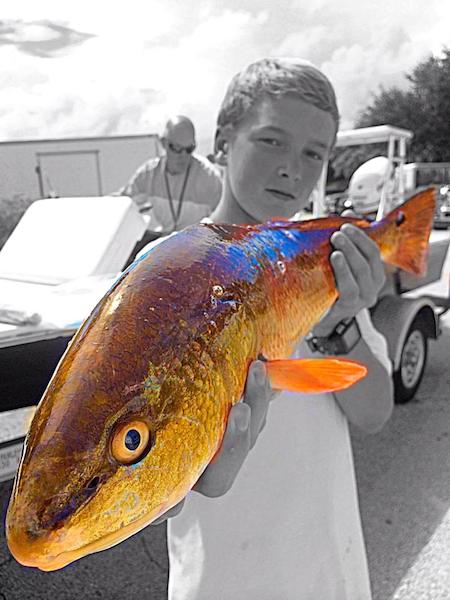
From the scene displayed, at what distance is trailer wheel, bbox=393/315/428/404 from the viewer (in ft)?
14.3

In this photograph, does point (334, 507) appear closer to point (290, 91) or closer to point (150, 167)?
point (290, 91)

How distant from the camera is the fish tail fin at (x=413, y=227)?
109 cm

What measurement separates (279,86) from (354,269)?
39 cm

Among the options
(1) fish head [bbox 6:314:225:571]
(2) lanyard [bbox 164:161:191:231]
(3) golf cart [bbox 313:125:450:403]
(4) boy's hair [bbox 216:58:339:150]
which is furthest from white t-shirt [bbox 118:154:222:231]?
(1) fish head [bbox 6:314:225:571]

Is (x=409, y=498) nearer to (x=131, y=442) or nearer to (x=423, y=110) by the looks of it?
(x=131, y=442)

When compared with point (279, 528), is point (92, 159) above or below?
below

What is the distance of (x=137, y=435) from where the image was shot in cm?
48

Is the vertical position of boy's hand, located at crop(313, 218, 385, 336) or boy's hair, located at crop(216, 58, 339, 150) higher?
boy's hair, located at crop(216, 58, 339, 150)

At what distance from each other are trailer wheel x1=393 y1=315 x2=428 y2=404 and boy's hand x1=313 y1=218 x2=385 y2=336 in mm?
3399

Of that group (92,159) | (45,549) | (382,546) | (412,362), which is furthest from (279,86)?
(92,159)

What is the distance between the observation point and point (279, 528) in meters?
1.17

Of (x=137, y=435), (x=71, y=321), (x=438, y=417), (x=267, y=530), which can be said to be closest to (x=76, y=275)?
(x=71, y=321)

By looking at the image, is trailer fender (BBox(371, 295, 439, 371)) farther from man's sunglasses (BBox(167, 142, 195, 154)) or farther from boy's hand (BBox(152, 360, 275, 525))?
boy's hand (BBox(152, 360, 275, 525))

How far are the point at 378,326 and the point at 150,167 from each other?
206 cm
